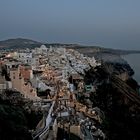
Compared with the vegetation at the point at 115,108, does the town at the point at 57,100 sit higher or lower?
higher

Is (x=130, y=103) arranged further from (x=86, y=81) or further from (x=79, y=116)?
(x=79, y=116)

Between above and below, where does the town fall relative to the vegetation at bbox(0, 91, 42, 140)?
below

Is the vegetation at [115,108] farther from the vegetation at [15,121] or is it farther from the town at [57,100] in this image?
the vegetation at [15,121]

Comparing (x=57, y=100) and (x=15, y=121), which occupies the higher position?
(x=15, y=121)

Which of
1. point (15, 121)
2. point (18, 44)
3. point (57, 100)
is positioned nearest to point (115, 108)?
point (57, 100)

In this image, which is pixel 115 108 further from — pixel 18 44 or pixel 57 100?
pixel 18 44

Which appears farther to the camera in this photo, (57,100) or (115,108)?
(115,108)

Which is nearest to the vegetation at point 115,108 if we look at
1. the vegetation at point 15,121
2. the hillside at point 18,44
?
the vegetation at point 15,121

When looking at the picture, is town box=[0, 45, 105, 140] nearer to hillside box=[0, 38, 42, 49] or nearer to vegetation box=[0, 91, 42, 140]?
vegetation box=[0, 91, 42, 140]

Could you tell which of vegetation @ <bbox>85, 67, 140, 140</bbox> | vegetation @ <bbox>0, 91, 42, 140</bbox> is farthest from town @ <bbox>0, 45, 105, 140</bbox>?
vegetation @ <bbox>85, 67, 140, 140</bbox>

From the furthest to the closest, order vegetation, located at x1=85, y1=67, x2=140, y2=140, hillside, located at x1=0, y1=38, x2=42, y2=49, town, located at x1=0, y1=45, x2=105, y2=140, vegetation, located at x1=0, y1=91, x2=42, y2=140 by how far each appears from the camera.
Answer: hillside, located at x1=0, y1=38, x2=42, y2=49
vegetation, located at x1=85, y1=67, x2=140, y2=140
town, located at x1=0, y1=45, x2=105, y2=140
vegetation, located at x1=0, y1=91, x2=42, y2=140

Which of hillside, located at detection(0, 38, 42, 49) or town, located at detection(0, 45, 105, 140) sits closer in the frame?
town, located at detection(0, 45, 105, 140)
